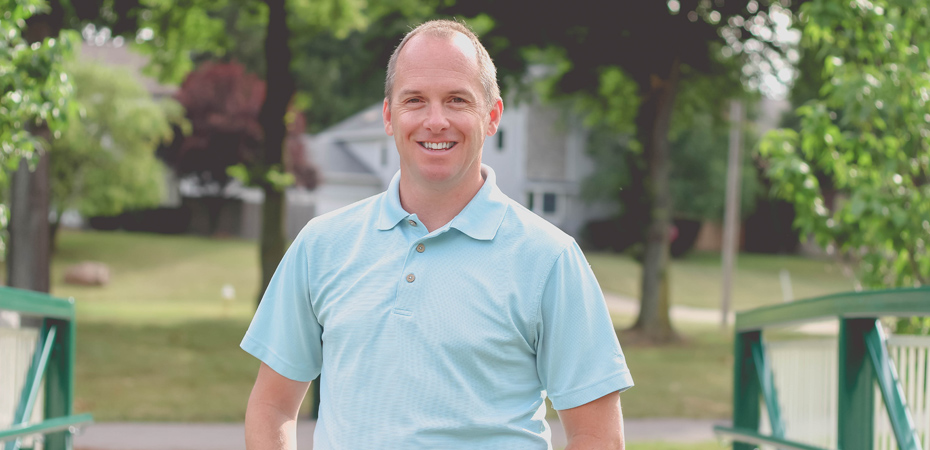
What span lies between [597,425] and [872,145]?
4313 mm

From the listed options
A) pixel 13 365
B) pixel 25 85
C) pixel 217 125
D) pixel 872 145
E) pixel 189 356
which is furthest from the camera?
pixel 217 125

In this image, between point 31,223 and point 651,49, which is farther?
point 651,49

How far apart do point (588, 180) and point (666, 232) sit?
89.4ft

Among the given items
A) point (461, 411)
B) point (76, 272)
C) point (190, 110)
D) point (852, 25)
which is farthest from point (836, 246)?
point (190, 110)

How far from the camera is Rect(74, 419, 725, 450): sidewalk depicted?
8.97 m

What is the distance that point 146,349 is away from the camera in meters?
15.3

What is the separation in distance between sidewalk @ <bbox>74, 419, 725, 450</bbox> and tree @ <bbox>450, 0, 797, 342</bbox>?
7.68 metres

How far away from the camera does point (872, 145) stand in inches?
229

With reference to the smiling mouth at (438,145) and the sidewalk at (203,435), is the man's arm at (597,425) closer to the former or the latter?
the smiling mouth at (438,145)

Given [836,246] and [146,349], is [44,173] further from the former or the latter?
[836,246]

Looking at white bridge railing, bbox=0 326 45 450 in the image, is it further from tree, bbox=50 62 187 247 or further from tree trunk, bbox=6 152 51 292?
tree, bbox=50 62 187 247

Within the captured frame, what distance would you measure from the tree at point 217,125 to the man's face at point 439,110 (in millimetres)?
40279

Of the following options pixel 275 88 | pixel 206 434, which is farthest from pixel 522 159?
pixel 206 434

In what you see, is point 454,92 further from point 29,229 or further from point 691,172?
point 691,172
